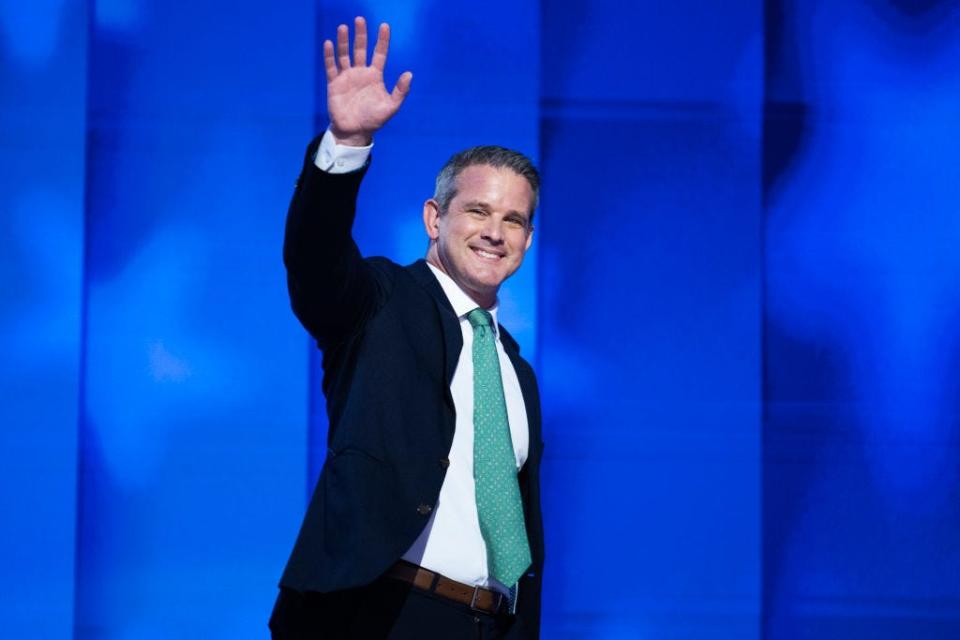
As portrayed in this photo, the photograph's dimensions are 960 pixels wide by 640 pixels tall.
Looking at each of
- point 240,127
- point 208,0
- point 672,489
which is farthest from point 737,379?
point 208,0

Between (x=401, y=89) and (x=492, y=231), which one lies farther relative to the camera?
→ (x=492, y=231)

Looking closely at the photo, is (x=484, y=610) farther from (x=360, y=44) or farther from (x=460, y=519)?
(x=360, y=44)

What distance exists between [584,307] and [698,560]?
65 cm

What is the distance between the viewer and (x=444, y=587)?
63.0 inches

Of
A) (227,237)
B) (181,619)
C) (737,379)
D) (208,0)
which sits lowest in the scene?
(181,619)

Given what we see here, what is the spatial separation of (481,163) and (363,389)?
17.3 inches

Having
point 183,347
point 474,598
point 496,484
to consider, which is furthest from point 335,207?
point 183,347

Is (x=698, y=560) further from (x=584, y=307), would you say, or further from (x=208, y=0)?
(x=208, y=0)

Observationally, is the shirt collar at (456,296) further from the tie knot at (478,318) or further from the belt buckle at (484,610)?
the belt buckle at (484,610)

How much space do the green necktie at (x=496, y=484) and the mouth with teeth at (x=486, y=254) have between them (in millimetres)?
162

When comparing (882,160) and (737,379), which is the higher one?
(882,160)

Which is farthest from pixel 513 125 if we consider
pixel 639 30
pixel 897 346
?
pixel 897 346

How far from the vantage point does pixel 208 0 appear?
277cm

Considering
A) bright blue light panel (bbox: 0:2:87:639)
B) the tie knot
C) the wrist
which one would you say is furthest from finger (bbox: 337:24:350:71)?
bright blue light panel (bbox: 0:2:87:639)
